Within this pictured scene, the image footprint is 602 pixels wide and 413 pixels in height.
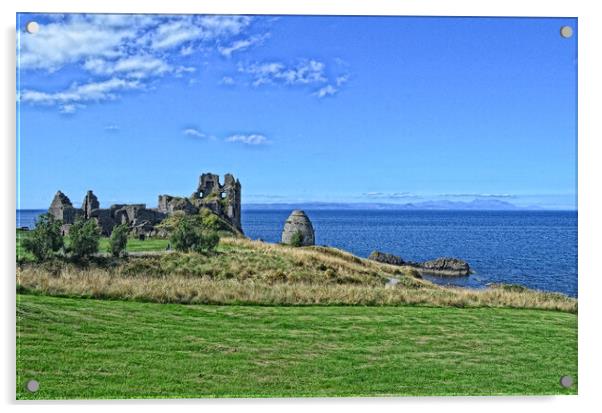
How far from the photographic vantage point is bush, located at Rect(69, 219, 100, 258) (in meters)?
7.58

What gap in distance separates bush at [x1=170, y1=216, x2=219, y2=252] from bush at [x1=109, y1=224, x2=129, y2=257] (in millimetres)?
545

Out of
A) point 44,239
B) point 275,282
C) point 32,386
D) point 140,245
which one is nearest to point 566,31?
point 275,282

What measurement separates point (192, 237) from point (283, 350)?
1.74 meters

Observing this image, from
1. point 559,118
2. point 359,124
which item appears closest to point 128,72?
point 359,124

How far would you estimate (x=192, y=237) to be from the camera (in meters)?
7.89

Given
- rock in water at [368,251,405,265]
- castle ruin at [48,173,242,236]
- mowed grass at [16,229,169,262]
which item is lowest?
rock in water at [368,251,405,265]

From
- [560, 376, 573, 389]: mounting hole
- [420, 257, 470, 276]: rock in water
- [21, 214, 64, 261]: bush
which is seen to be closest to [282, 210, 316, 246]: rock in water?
[420, 257, 470, 276]: rock in water

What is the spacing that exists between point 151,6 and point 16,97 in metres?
1.82

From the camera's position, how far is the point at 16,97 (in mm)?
7332

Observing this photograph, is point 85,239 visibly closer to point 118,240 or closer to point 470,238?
point 118,240

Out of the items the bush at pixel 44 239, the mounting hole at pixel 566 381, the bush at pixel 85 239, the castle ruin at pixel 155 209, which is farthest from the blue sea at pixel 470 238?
the bush at pixel 44 239

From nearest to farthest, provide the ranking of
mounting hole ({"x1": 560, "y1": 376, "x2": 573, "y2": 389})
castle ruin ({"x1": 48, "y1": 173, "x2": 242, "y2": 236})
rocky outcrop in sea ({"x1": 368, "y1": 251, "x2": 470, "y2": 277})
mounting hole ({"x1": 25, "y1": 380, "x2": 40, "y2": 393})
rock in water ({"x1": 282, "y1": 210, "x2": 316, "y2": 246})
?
mounting hole ({"x1": 25, "y1": 380, "x2": 40, "y2": 393})
castle ruin ({"x1": 48, "y1": 173, "x2": 242, "y2": 236})
mounting hole ({"x1": 560, "y1": 376, "x2": 573, "y2": 389})
rocky outcrop in sea ({"x1": 368, "y1": 251, "x2": 470, "y2": 277})
rock in water ({"x1": 282, "y1": 210, "x2": 316, "y2": 246})

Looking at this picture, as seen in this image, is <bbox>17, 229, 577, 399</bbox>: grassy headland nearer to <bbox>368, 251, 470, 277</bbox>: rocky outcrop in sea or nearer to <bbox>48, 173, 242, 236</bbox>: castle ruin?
<bbox>368, 251, 470, 277</bbox>: rocky outcrop in sea
